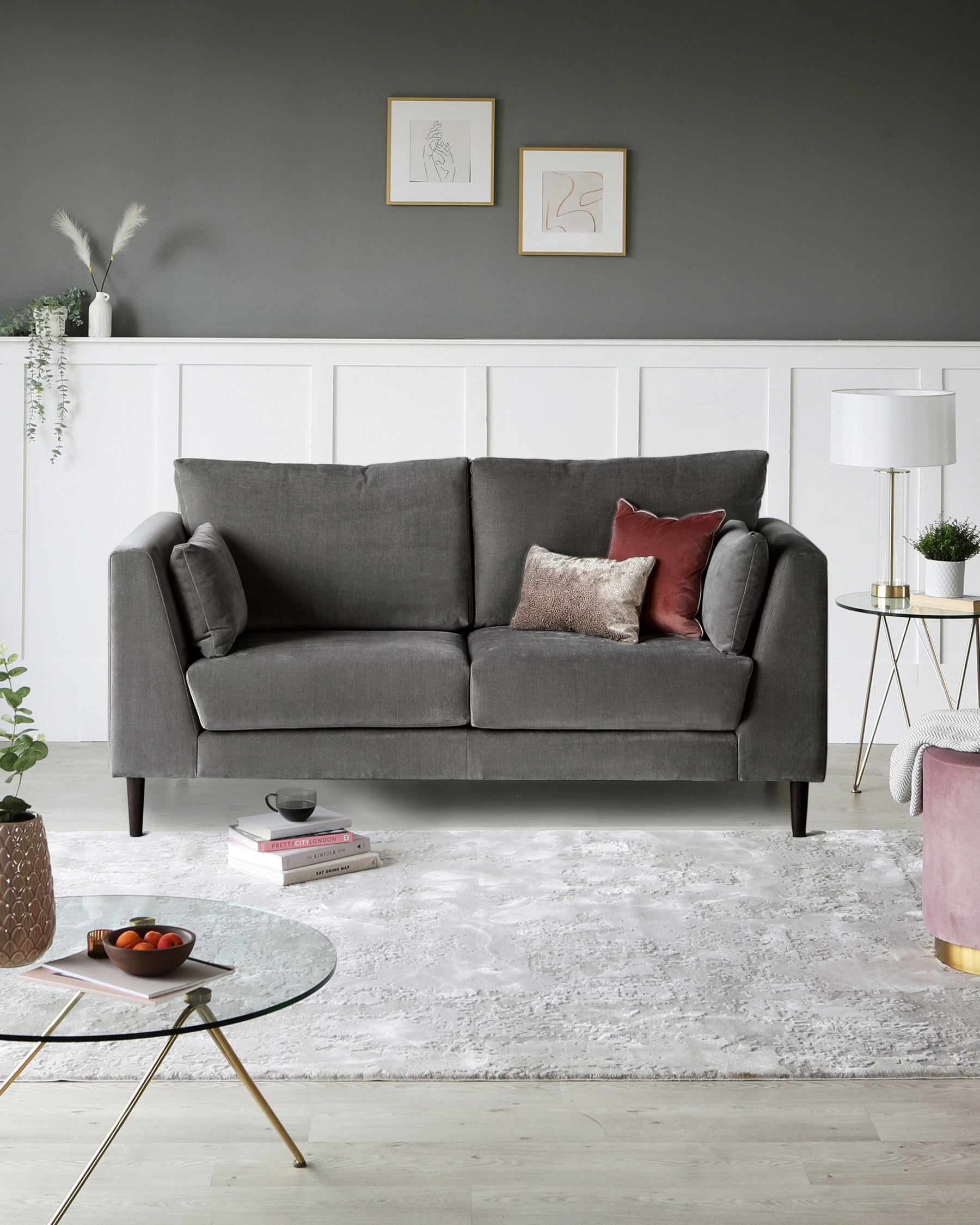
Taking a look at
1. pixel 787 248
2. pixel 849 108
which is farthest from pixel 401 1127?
pixel 849 108

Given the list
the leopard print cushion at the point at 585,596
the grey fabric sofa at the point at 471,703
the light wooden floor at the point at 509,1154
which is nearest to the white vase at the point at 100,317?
the grey fabric sofa at the point at 471,703

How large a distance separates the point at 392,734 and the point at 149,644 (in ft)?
2.32

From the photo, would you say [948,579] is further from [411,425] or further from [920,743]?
[411,425]

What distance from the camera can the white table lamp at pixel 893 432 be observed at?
12.9 ft

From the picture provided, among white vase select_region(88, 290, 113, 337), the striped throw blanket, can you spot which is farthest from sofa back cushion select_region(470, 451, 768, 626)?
white vase select_region(88, 290, 113, 337)

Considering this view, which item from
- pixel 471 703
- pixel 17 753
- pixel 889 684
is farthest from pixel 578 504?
pixel 17 753

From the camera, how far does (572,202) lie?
4.96 m

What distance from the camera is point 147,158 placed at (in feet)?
16.1

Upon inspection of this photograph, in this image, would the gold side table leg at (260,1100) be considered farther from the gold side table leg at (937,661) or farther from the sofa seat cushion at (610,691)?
the gold side table leg at (937,661)

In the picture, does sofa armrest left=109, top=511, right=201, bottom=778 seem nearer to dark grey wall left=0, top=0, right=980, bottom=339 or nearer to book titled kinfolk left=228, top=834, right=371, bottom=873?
book titled kinfolk left=228, top=834, right=371, bottom=873

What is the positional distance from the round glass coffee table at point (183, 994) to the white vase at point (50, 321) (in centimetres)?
317

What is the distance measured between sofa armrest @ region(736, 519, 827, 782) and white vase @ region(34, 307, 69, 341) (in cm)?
274

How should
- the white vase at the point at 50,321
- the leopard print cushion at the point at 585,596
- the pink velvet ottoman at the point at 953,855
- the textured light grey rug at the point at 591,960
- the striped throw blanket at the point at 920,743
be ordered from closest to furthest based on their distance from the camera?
the textured light grey rug at the point at 591,960 → the pink velvet ottoman at the point at 953,855 → the striped throw blanket at the point at 920,743 → the leopard print cushion at the point at 585,596 → the white vase at the point at 50,321

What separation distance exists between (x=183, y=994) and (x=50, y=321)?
3.60 metres
